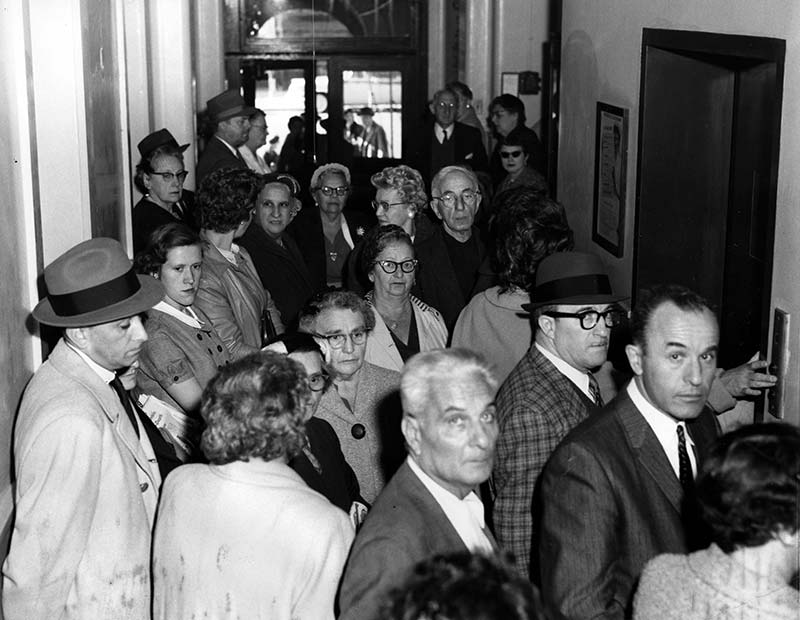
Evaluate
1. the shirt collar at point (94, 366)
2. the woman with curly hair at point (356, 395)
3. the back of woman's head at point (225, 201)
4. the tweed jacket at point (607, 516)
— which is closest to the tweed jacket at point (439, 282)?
the back of woman's head at point (225, 201)

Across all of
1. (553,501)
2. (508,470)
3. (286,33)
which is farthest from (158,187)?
(286,33)

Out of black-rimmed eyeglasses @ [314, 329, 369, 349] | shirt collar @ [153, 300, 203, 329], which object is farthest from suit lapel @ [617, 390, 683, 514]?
shirt collar @ [153, 300, 203, 329]

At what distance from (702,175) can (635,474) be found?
11.6ft

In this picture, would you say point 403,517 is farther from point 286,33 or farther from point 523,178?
point 286,33

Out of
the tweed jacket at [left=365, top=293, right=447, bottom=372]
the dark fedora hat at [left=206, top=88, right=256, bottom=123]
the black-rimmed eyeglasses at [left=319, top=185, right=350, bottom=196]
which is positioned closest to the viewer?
the tweed jacket at [left=365, top=293, right=447, bottom=372]

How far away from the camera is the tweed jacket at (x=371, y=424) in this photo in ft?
14.0

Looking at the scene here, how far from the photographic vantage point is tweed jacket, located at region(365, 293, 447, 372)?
16.1 feet

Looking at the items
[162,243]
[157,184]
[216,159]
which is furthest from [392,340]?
[216,159]

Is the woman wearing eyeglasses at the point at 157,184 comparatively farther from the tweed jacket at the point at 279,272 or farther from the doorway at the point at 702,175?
the doorway at the point at 702,175

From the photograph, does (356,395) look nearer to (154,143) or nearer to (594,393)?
(594,393)

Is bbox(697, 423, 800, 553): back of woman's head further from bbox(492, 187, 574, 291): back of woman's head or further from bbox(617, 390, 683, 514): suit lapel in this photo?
bbox(492, 187, 574, 291): back of woman's head

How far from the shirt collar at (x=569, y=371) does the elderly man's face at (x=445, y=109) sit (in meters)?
7.75

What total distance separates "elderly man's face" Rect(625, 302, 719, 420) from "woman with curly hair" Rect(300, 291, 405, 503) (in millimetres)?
1330

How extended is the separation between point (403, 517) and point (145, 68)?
23.7 feet
